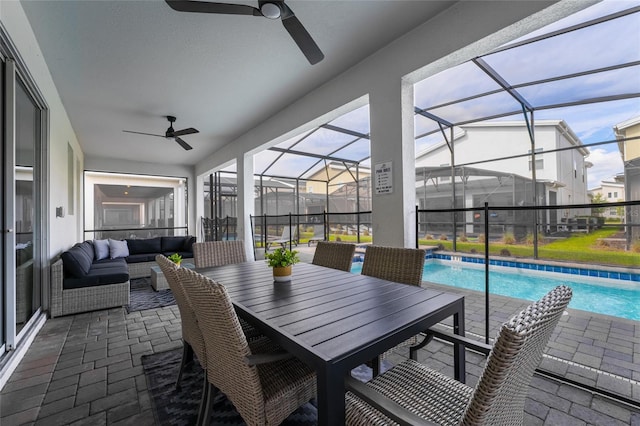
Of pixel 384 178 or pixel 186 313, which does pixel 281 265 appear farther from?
pixel 384 178

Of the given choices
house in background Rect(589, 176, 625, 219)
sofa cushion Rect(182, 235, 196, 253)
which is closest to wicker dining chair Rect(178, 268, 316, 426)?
sofa cushion Rect(182, 235, 196, 253)

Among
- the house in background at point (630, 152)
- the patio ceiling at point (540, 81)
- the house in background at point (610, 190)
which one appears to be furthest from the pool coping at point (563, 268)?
the patio ceiling at point (540, 81)

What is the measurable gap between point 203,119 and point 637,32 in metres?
5.92

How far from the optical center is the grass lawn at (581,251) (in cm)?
476

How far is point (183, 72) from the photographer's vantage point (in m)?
3.31

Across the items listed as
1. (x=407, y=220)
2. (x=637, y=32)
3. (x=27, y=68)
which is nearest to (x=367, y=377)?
(x=407, y=220)

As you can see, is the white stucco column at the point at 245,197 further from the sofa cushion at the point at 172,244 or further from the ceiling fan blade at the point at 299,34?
the ceiling fan blade at the point at 299,34

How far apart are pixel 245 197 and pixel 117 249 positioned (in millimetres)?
2723

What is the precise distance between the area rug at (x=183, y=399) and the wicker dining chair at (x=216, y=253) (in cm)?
90

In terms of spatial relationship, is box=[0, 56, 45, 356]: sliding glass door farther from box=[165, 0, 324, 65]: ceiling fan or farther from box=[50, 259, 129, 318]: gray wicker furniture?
box=[165, 0, 324, 65]: ceiling fan

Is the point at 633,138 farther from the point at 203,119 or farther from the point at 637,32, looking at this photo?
the point at 203,119

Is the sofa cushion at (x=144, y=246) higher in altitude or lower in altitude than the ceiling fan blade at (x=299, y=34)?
lower

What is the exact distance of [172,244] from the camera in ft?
21.6

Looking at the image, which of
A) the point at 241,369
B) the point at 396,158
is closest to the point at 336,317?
the point at 241,369
